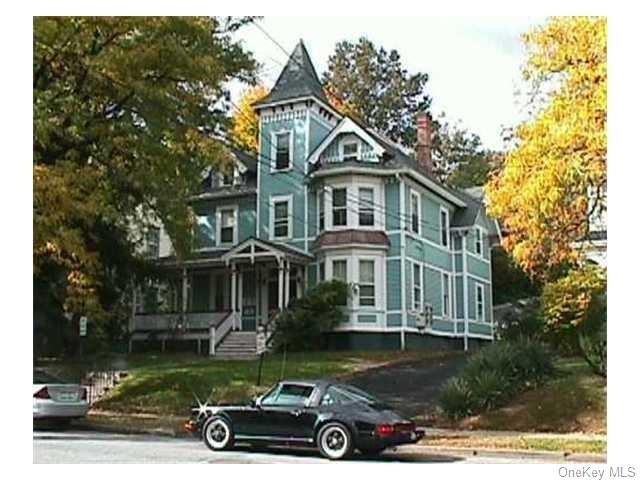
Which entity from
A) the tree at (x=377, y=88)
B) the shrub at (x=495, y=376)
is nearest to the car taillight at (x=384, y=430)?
the shrub at (x=495, y=376)

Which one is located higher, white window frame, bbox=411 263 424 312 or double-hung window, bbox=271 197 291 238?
double-hung window, bbox=271 197 291 238

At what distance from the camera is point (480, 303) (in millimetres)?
16672

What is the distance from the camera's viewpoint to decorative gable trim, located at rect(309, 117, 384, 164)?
1894cm

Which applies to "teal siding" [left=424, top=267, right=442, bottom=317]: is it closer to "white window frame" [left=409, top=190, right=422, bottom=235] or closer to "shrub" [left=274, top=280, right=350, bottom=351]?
"white window frame" [left=409, top=190, right=422, bottom=235]

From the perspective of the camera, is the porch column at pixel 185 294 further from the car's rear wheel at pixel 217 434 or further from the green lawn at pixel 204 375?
the car's rear wheel at pixel 217 434

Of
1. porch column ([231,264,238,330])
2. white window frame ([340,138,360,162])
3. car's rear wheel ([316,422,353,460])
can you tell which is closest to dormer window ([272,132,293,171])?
white window frame ([340,138,360,162])

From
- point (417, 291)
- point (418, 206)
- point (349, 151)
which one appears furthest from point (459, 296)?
point (349, 151)

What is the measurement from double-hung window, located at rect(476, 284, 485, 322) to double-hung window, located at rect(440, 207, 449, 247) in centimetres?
183

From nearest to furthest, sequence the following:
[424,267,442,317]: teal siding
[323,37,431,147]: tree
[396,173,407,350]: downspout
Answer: [323,37,431,147]: tree
[396,173,407,350]: downspout
[424,267,442,317]: teal siding

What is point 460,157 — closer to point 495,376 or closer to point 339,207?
point 339,207

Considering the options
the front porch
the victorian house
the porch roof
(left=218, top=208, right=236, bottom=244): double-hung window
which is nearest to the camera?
the front porch

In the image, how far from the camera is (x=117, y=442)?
11055mm

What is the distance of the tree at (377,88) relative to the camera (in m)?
14.7

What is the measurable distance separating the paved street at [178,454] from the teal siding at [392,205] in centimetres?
796
